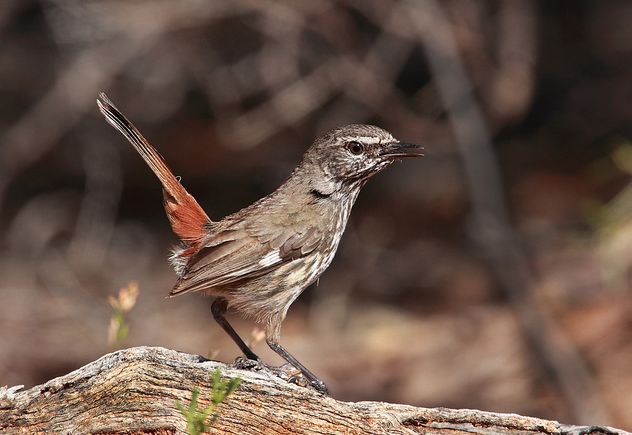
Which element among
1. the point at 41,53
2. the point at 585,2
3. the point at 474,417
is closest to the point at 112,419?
the point at 474,417

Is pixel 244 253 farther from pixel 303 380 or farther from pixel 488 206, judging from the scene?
pixel 488 206

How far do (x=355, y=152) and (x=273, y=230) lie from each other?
25.6 inches

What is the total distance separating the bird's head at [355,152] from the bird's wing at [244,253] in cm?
42

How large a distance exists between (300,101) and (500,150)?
3.11 metres

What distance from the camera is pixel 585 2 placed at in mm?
12031

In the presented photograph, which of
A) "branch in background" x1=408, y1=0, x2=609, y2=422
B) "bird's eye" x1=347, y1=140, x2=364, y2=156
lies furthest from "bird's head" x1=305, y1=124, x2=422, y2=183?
"branch in background" x1=408, y1=0, x2=609, y2=422

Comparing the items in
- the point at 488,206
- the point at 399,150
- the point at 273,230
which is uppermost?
the point at 488,206

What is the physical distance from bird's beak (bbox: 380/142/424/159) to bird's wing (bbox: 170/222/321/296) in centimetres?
57

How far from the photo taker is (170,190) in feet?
17.2

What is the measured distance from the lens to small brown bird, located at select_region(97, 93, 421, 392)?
17.0 feet

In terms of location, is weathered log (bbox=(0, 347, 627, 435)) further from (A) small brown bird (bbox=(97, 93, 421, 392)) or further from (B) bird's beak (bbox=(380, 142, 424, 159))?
(B) bird's beak (bbox=(380, 142, 424, 159))

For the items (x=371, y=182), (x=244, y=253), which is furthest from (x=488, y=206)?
(x=244, y=253)

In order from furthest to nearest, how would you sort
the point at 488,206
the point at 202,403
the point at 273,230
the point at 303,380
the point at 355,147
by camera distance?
1. the point at 488,206
2. the point at 355,147
3. the point at 273,230
4. the point at 303,380
5. the point at 202,403

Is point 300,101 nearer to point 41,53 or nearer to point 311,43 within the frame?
point 311,43
